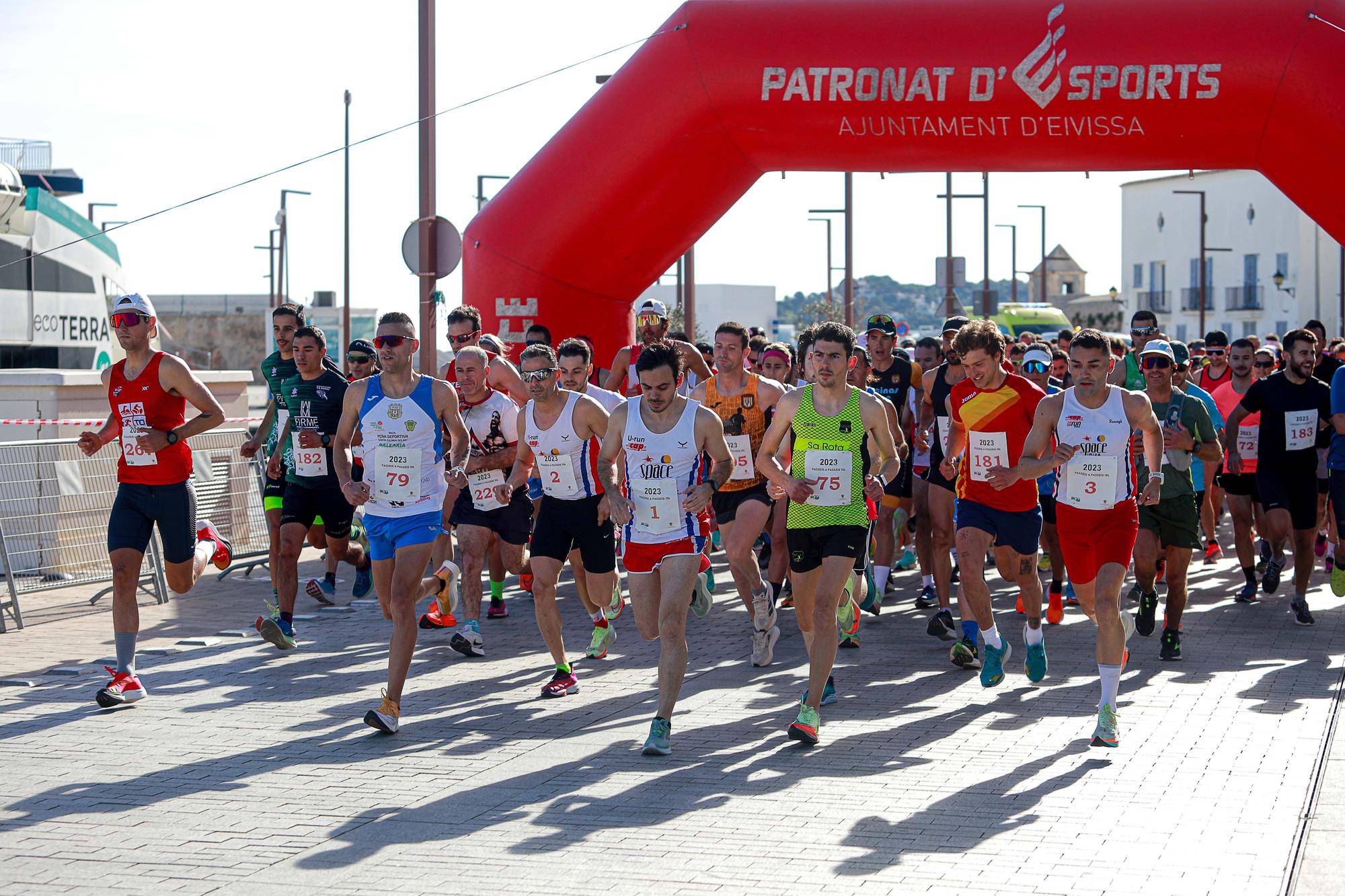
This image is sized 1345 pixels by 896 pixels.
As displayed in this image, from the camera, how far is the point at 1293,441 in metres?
10.9

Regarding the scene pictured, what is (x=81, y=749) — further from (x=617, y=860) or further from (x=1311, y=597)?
(x=1311, y=597)

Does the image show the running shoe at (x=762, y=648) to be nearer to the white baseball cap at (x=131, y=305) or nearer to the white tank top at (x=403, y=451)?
the white tank top at (x=403, y=451)

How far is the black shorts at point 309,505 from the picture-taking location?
10172mm

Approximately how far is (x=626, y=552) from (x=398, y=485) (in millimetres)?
1175

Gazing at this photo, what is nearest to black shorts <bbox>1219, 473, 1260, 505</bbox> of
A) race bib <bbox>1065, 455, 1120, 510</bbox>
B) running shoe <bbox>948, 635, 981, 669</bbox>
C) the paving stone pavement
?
the paving stone pavement

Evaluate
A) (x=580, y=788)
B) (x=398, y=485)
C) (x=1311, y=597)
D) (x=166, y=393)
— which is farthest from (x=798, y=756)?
(x=1311, y=597)

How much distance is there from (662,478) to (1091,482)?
2.09m

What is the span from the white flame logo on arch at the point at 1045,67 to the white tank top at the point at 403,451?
6.07 meters

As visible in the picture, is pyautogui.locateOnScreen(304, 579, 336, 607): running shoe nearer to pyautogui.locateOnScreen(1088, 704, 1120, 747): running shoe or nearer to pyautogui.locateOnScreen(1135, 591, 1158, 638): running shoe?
pyautogui.locateOnScreen(1135, 591, 1158, 638): running shoe

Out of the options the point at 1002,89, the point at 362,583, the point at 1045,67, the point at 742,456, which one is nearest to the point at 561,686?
the point at 742,456

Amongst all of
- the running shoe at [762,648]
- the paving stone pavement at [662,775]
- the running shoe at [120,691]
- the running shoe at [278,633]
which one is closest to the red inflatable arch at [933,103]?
the paving stone pavement at [662,775]

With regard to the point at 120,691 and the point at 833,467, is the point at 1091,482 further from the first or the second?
the point at 120,691

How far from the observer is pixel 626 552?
7.36 m

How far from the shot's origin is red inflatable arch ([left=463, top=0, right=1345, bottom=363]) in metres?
11.6
